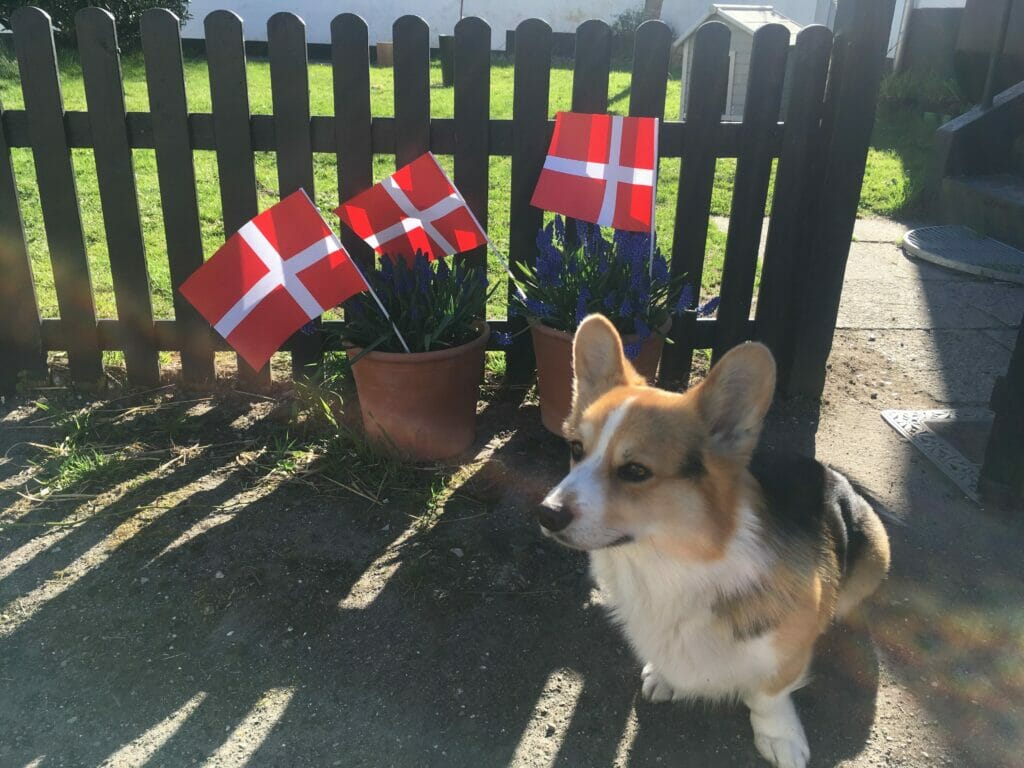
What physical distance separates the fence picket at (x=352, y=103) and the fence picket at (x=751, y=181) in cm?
194

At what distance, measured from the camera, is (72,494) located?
365 centimetres

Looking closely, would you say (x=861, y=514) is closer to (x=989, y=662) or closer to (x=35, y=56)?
(x=989, y=662)

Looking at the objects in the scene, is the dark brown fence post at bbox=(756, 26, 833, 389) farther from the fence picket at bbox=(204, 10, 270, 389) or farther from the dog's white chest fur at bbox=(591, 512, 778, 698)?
the fence picket at bbox=(204, 10, 270, 389)

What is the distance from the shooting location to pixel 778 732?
2.43 m

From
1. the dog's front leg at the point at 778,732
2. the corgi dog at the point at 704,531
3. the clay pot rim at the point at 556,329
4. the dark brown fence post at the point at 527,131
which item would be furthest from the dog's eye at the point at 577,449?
the dark brown fence post at the point at 527,131

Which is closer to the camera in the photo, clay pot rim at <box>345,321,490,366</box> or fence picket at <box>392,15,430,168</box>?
clay pot rim at <box>345,321,490,366</box>

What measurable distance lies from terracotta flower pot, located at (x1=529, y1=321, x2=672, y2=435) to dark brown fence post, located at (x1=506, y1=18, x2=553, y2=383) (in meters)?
0.31

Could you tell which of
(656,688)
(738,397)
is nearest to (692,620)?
(656,688)

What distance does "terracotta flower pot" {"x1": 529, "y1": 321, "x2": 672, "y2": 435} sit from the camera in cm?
385

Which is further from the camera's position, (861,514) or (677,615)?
(861,514)

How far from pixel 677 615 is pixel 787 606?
310mm

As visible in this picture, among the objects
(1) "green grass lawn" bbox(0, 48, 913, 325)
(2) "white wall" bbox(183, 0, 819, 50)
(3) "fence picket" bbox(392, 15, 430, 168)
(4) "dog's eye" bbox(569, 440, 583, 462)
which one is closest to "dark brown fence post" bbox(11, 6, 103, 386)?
(1) "green grass lawn" bbox(0, 48, 913, 325)

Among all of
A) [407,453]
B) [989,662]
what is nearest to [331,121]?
[407,453]

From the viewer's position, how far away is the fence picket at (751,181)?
13.3 feet
